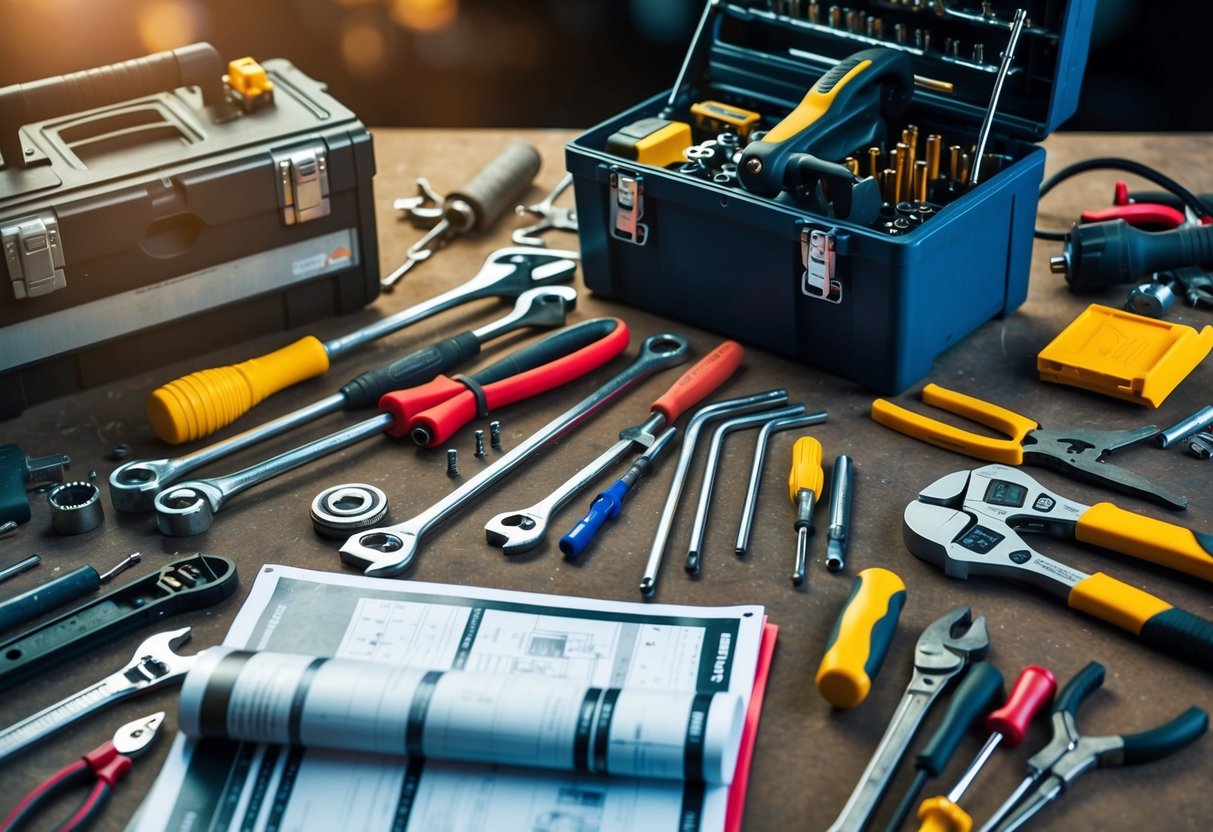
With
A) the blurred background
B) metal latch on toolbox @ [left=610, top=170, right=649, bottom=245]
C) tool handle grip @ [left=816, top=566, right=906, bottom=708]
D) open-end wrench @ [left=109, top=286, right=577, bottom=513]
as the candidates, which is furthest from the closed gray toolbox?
the blurred background

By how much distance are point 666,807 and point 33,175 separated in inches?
35.2

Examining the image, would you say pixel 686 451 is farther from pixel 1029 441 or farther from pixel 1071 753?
pixel 1071 753

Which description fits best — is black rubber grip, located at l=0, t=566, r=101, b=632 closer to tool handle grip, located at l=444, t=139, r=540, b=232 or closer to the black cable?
tool handle grip, located at l=444, t=139, r=540, b=232

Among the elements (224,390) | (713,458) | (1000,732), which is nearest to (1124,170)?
(713,458)

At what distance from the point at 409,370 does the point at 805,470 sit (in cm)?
43

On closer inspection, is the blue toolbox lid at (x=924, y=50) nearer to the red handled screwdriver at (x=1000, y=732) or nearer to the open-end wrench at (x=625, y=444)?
the open-end wrench at (x=625, y=444)

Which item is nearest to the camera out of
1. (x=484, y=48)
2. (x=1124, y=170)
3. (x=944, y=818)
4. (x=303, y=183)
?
(x=944, y=818)

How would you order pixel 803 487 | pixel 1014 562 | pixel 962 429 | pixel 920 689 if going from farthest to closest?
pixel 962 429
pixel 803 487
pixel 1014 562
pixel 920 689

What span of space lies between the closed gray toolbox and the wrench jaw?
26cm

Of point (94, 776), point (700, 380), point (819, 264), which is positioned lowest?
point (94, 776)

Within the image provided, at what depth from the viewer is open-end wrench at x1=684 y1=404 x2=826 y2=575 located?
1235mm

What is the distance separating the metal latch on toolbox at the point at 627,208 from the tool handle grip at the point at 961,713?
2.22ft

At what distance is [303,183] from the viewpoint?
151cm

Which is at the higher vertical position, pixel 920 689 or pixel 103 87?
pixel 103 87
